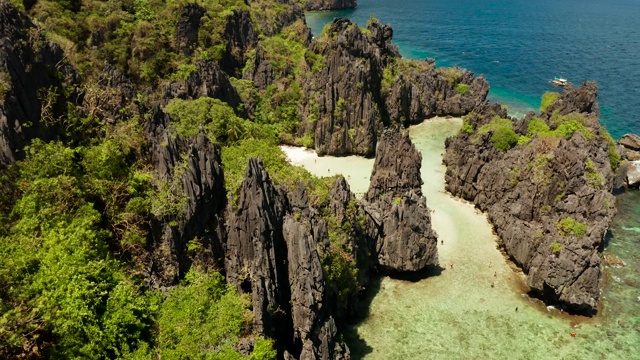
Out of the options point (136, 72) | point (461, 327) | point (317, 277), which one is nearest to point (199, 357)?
point (317, 277)

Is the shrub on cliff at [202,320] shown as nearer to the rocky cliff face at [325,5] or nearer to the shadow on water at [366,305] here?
the shadow on water at [366,305]

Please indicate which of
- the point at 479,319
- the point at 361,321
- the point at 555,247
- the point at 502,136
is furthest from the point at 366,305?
the point at 502,136

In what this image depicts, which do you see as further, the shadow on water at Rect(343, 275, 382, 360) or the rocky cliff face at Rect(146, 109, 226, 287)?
the shadow on water at Rect(343, 275, 382, 360)

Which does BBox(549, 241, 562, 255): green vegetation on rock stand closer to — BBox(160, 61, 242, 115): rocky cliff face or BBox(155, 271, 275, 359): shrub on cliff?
BBox(155, 271, 275, 359): shrub on cliff

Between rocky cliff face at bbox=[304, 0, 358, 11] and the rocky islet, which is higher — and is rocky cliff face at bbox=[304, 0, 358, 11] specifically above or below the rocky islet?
above

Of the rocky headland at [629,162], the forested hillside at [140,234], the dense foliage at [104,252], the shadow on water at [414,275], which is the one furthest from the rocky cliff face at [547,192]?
the dense foliage at [104,252]

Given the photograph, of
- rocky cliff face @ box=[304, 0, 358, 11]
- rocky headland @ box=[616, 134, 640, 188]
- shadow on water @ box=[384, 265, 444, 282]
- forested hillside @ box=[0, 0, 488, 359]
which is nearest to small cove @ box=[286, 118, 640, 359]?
shadow on water @ box=[384, 265, 444, 282]
